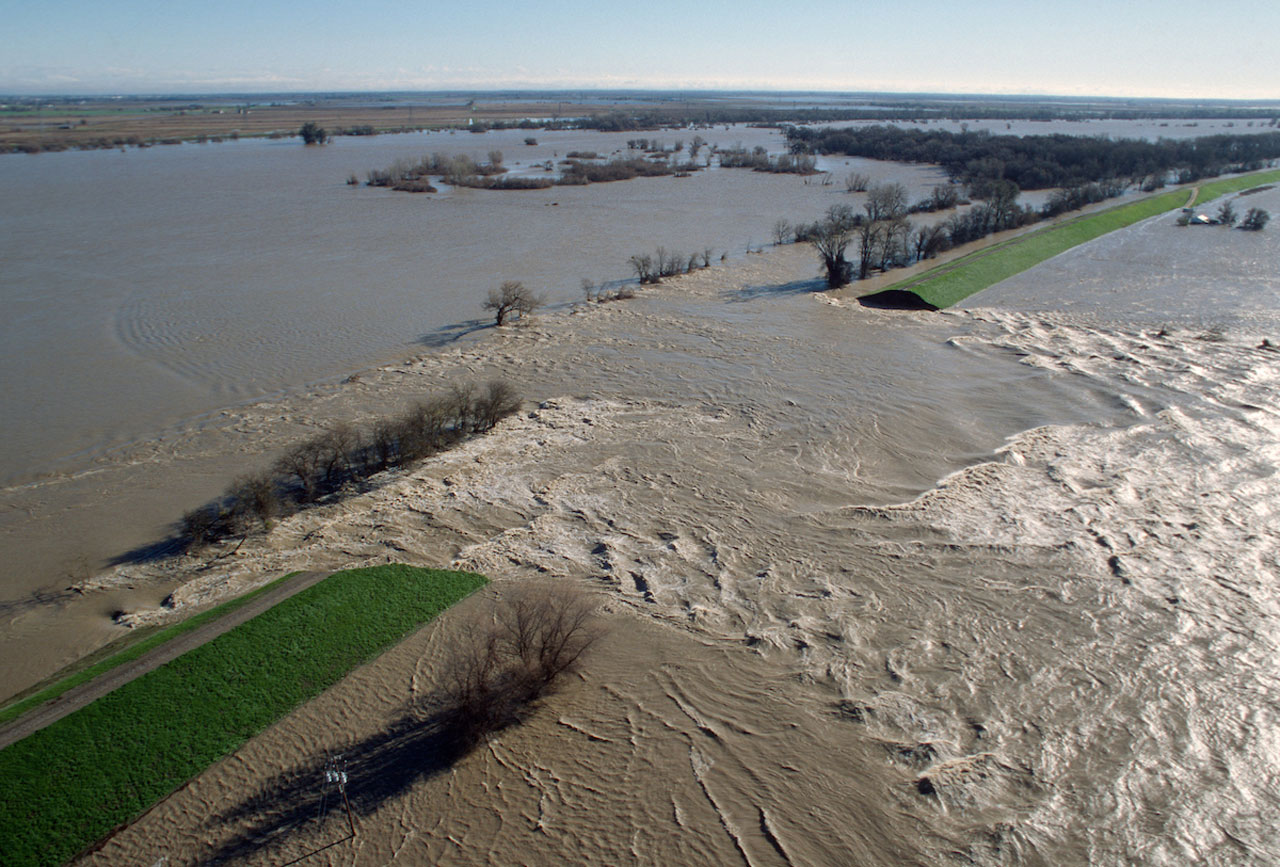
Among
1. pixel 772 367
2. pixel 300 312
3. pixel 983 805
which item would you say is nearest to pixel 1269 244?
pixel 772 367

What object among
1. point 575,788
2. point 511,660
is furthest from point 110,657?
point 575,788

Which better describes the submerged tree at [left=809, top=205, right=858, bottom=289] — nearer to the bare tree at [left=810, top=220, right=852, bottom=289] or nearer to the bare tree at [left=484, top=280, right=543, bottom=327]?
the bare tree at [left=810, top=220, right=852, bottom=289]

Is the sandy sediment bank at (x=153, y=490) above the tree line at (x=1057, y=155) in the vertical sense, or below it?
below

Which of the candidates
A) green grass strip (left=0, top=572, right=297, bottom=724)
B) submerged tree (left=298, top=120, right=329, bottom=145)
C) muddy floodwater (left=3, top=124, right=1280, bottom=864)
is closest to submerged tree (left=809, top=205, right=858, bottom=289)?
muddy floodwater (left=3, top=124, right=1280, bottom=864)

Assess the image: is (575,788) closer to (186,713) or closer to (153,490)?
(186,713)

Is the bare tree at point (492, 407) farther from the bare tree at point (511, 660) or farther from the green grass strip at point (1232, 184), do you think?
the green grass strip at point (1232, 184)

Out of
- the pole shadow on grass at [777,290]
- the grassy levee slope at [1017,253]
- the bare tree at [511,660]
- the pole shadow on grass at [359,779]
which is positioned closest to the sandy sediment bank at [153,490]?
the bare tree at [511,660]
